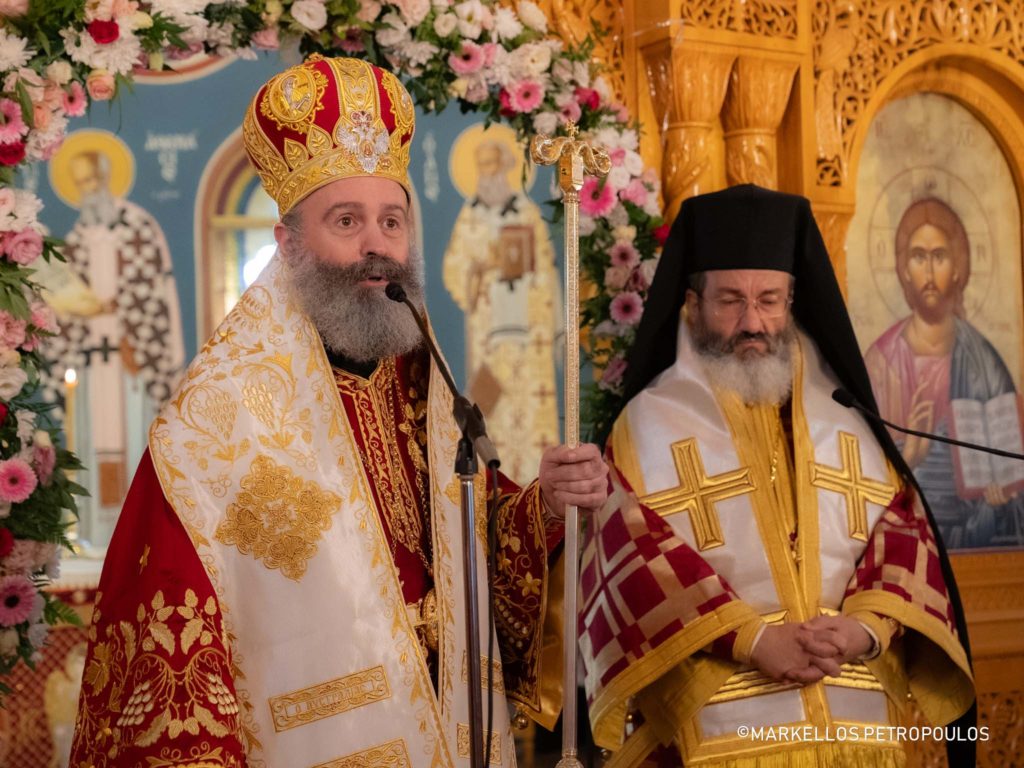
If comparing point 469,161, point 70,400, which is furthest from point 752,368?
point 70,400

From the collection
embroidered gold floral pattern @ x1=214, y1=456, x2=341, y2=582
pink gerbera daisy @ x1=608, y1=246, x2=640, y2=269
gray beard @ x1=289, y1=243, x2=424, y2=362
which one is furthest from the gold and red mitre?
pink gerbera daisy @ x1=608, y1=246, x2=640, y2=269

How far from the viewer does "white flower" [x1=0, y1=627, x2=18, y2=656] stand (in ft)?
12.5

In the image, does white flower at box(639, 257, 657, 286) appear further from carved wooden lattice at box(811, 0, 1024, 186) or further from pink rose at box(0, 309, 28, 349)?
pink rose at box(0, 309, 28, 349)

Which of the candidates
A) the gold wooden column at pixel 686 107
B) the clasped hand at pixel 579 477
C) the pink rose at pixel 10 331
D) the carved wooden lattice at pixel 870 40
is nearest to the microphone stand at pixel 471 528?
the clasped hand at pixel 579 477

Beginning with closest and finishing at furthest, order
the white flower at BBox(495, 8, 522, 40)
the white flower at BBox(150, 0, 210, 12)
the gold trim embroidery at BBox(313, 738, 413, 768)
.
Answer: the gold trim embroidery at BBox(313, 738, 413, 768), the white flower at BBox(150, 0, 210, 12), the white flower at BBox(495, 8, 522, 40)

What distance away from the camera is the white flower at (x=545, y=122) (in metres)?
4.86

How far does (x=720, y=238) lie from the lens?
435cm

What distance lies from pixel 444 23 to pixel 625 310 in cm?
120

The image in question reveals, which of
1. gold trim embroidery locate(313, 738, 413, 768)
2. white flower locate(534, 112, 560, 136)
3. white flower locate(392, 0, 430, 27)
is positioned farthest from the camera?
white flower locate(534, 112, 560, 136)

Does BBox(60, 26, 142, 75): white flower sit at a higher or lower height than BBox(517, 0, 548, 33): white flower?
lower

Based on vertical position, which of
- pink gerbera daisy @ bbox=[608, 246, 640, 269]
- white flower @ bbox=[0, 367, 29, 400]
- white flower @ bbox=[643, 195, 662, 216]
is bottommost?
white flower @ bbox=[0, 367, 29, 400]

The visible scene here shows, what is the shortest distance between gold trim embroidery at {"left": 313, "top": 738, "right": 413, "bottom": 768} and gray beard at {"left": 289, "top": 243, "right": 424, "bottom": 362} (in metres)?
0.86

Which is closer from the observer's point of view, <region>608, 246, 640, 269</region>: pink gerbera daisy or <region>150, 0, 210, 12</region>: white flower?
<region>150, 0, 210, 12</region>: white flower

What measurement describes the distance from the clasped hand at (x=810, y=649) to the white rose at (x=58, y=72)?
2.56 meters
